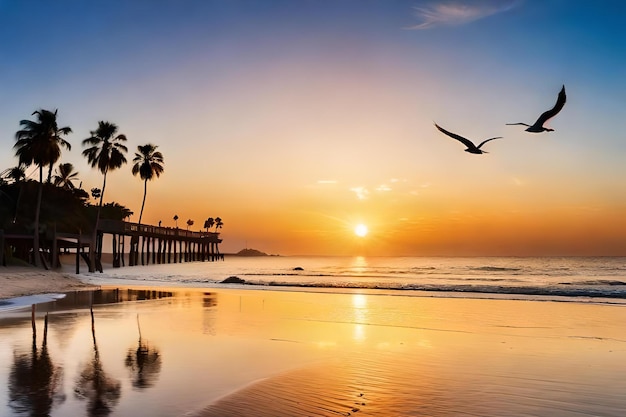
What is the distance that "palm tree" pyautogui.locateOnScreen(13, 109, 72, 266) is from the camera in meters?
49.0

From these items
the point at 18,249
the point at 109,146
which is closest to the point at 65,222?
the point at 18,249

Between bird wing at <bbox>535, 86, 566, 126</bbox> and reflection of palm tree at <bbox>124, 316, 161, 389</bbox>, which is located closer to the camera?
reflection of palm tree at <bbox>124, 316, 161, 389</bbox>

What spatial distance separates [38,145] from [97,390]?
4697 centimetres

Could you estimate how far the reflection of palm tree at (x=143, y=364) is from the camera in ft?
30.1

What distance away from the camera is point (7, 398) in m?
7.80

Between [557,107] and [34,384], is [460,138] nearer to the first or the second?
[557,107]

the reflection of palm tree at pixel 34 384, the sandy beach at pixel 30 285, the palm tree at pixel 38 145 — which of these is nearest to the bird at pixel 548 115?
the reflection of palm tree at pixel 34 384

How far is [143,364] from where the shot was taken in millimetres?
10539

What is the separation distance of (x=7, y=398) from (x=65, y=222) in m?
57.9

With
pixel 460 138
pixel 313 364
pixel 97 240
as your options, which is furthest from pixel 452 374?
pixel 97 240

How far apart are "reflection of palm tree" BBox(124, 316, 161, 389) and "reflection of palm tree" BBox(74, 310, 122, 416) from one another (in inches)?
16.7

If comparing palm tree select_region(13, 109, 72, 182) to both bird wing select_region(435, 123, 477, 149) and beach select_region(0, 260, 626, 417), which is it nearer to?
beach select_region(0, 260, 626, 417)

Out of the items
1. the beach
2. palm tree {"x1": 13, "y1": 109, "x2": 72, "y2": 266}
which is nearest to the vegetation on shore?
palm tree {"x1": 13, "y1": 109, "x2": 72, "y2": 266}

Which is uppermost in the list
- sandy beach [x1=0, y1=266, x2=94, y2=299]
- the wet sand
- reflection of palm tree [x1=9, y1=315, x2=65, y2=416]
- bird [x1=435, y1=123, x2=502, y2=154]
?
bird [x1=435, y1=123, x2=502, y2=154]
